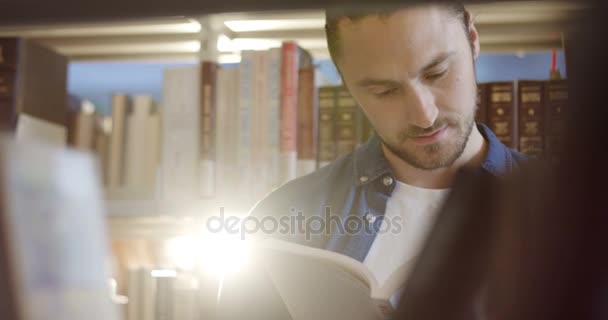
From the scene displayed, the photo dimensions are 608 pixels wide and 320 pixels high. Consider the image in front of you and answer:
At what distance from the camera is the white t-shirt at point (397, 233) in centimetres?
80

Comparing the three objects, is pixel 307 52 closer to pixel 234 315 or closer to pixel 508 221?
pixel 234 315

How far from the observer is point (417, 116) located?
81 cm

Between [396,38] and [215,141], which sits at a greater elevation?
[396,38]

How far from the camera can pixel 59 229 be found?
322 mm

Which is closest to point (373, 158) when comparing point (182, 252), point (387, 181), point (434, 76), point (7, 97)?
point (387, 181)

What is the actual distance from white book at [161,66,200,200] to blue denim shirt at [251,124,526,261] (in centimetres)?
20

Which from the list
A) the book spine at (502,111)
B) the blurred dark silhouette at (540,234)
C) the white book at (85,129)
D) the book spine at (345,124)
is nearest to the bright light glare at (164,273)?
the white book at (85,129)

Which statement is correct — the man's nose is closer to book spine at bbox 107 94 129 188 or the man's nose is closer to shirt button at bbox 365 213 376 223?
shirt button at bbox 365 213 376 223

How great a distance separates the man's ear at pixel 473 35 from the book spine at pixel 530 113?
0.36 feet

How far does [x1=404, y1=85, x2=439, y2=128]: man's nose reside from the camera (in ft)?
2.63

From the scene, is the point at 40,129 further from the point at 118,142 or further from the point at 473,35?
the point at 473,35

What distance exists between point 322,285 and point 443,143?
26 centimetres

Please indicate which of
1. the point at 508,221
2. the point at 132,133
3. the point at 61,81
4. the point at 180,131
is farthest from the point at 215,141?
the point at 508,221

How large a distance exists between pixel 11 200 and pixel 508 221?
7.0 inches
